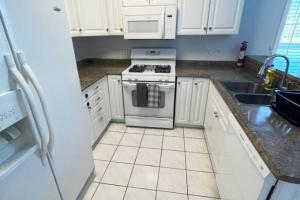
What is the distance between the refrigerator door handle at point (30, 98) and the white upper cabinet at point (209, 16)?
2.01 m

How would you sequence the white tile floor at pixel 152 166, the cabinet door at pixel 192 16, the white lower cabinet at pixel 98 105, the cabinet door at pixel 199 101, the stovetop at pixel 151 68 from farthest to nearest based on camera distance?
the stovetop at pixel 151 68, the cabinet door at pixel 199 101, the cabinet door at pixel 192 16, the white lower cabinet at pixel 98 105, the white tile floor at pixel 152 166

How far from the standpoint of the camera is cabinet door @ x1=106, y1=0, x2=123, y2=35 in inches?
91.1

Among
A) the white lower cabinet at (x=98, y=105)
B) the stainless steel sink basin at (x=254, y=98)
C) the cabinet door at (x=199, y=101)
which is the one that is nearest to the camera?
the stainless steel sink basin at (x=254, y=98)

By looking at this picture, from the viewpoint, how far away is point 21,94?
0.85 metres

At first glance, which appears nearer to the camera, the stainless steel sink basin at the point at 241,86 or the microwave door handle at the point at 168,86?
the stainless steel sink basin at the point at 241,86

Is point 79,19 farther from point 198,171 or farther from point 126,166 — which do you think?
point 198,171

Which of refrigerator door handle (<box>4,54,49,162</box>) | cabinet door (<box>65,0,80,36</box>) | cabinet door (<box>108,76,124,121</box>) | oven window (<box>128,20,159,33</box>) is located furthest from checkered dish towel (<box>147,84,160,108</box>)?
refrigerator door handle (<box>4,54,49,162</box>)

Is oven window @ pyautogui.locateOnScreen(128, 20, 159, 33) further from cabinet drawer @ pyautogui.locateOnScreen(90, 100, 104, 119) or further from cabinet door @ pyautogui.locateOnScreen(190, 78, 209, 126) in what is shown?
cabinet drawer @ pyautogui.locateOnScreen(90, 100, 104, 119)

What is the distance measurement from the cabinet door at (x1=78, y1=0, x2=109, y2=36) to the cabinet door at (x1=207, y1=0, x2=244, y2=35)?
144 centimetres

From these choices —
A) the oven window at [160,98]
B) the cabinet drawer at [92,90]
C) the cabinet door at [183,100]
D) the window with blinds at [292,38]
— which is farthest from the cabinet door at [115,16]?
the window with blinds at [292,38]

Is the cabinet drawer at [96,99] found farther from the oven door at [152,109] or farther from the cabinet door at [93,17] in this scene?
the cabinet door at [93,17]

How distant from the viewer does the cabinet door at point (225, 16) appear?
6.89 feet

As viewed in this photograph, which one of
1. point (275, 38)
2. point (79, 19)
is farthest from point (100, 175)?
point (275, 38)

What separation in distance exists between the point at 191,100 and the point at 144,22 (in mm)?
1249
